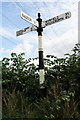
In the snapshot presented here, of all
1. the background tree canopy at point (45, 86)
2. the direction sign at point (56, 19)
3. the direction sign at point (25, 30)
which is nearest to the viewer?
the background tree canopy at point (45, 86)

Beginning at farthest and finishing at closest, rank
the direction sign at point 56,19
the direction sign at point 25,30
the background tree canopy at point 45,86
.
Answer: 1. the direction sign at point 25,30
2. the direction sign at point 56,19
3. the background tree canopy at point 45,86

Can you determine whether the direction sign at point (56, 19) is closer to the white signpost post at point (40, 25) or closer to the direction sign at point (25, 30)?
the white signpost post at point (40, 25)

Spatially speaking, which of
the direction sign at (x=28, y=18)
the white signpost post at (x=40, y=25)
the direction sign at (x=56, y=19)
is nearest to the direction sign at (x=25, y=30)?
the white signpost post at (x=40, y=25)

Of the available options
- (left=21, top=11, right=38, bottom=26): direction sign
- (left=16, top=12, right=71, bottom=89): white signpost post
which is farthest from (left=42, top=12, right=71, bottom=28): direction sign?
(left=21, top=11, right=38, bottom=26): direction sign

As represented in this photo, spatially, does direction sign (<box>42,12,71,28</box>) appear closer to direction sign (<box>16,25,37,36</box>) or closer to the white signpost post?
the white signpost post

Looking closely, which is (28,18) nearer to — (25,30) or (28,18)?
(28,18)

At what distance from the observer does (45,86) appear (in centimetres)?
555

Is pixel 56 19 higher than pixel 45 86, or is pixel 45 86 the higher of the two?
pixel 56 19

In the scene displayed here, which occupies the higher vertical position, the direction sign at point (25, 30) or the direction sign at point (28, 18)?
the direction sign at point (28, 18)

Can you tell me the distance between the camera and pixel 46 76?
238 inches

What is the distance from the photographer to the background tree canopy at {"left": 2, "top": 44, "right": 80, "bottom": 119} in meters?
4.64

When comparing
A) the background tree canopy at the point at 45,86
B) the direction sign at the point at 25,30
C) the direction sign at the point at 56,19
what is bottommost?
the background tree canopy at the point at 45,86

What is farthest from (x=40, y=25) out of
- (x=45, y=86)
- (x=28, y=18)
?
(x=45, y=86)

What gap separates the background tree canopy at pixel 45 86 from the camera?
4.64 meters
